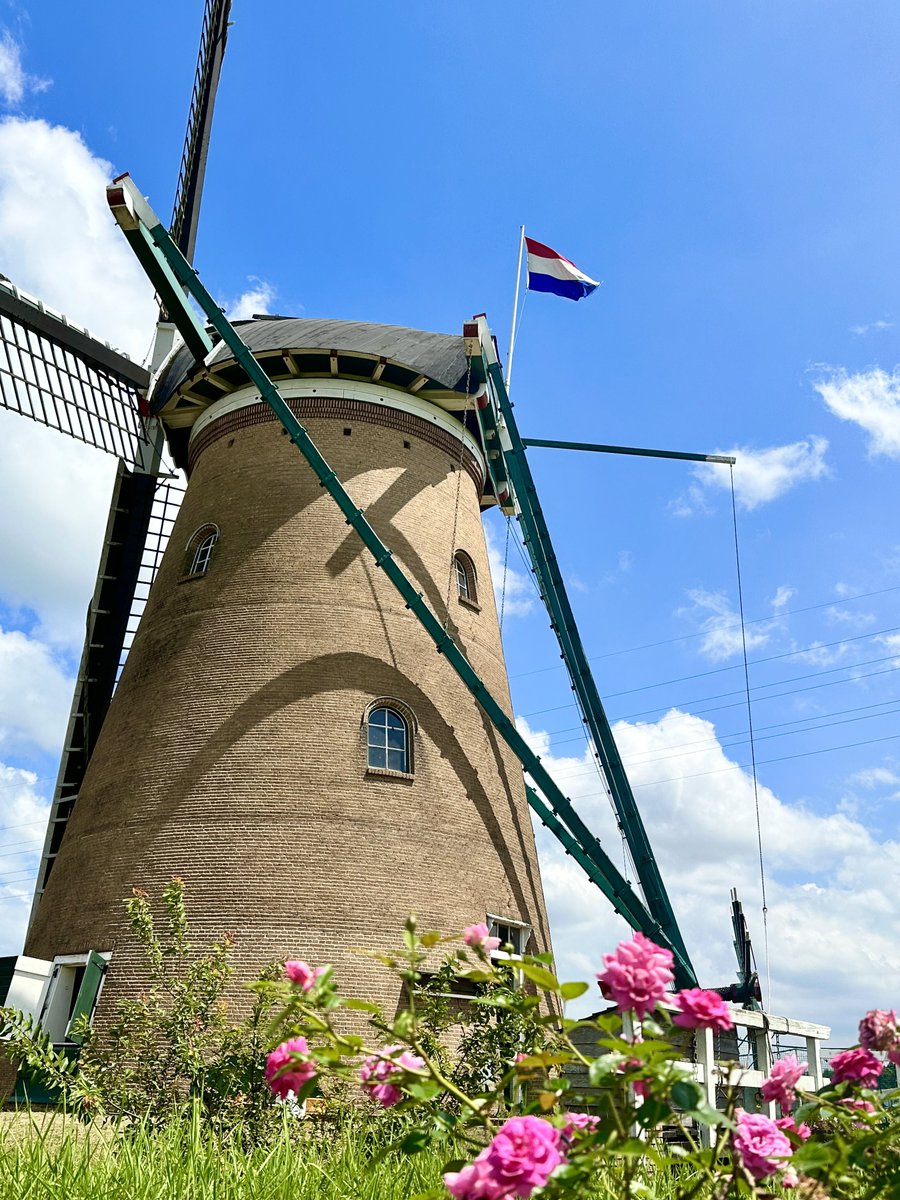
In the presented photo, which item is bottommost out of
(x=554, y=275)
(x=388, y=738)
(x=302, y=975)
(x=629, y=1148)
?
(x=629, y=1148)

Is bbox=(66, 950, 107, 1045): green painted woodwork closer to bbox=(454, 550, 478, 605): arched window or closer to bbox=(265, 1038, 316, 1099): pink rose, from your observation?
bbox=(454, 550, 478, 605): arched window

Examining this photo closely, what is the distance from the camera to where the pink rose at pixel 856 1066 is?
125 inches

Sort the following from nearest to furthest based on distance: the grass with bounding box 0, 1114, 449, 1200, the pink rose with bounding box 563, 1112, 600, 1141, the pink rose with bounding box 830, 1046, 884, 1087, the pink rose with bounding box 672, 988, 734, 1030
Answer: the pink rose with bounding box 672, 988, 734, 1030 → the pink rose with bounding box 563, 1112, 600, 1141 → the pink rose with bounding box 830, 1046, 884, 1087 → the grass with bounding box 0, 1114, 449, 1200

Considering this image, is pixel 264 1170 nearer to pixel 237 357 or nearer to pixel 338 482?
pixel 338 482

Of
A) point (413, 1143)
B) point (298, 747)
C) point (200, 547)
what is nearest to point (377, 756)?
point (298, 747)

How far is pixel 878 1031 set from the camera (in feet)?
9.98

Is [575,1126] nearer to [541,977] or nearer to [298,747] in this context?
[541,977]

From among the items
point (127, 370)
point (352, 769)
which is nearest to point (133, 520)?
point (127, 370)

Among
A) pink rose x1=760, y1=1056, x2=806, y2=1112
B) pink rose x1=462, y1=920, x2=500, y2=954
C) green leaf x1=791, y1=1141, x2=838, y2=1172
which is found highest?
pink rose x1=462, y1=920, x2=500, y2=954

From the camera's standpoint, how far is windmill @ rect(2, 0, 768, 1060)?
1382 cm

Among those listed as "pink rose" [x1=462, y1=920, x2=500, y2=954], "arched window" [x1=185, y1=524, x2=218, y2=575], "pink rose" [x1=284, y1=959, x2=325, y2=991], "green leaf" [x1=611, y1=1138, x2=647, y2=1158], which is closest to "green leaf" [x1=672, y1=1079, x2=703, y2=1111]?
"green leaf" [x1=611, y1=1138, x2=647, y2=1158]

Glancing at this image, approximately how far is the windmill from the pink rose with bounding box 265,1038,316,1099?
1045 cm

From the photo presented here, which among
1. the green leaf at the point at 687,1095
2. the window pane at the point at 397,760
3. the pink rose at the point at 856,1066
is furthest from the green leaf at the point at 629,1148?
the window pane at the point at 397,760

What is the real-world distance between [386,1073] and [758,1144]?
1.02 metres
